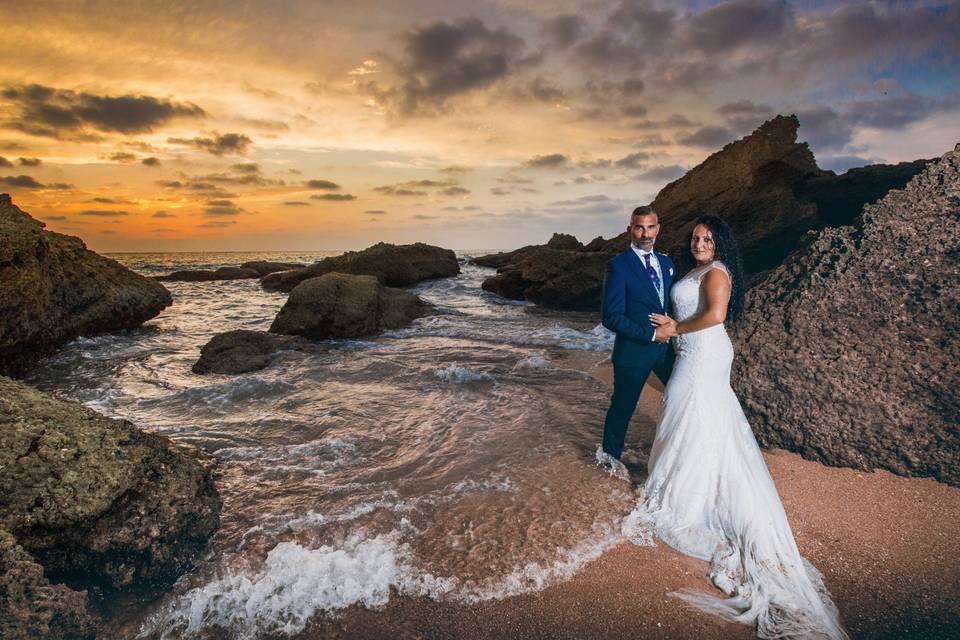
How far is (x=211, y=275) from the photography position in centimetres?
3481

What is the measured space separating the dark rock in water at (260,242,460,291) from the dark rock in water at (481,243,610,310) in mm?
7327

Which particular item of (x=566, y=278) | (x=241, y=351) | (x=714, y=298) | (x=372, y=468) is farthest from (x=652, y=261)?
(x=566, y=278)

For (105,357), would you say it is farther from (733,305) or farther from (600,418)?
(733,305)

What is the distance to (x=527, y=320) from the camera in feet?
51.0

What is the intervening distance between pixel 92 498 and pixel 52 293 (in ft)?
33.8

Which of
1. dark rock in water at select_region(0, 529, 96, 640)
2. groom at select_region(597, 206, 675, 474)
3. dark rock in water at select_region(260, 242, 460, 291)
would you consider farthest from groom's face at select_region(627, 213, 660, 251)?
dark rock in water at select_region(260, 242, 460, 291)

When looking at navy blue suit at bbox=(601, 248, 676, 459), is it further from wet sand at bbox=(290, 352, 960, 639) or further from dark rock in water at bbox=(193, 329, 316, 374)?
dark rock in water at bbox=(193, 329, 316, 374)

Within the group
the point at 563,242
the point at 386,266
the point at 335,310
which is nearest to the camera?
the point at 335,310

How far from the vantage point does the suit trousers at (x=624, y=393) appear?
4.41m

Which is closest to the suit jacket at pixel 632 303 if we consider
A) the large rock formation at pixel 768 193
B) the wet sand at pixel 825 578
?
the wet sand at pixel 825 578

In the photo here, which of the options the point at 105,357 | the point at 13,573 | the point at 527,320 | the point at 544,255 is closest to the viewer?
the point at 13,573

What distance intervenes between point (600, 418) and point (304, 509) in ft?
12.7

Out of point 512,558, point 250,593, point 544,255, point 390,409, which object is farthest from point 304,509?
point 544,255

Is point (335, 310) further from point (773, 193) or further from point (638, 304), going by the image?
point (773, 193)
